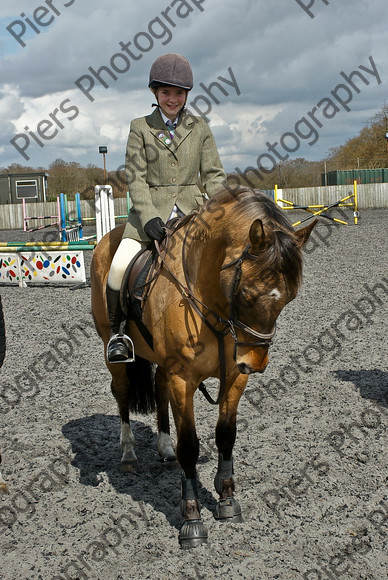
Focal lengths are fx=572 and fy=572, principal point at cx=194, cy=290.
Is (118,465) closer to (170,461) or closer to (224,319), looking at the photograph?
(170,461)

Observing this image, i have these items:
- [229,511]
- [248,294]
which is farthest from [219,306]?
[229,511]

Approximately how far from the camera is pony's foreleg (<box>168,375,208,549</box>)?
3.01 meters

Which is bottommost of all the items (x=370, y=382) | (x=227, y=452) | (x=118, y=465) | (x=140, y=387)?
Result: (x=118, y=465)

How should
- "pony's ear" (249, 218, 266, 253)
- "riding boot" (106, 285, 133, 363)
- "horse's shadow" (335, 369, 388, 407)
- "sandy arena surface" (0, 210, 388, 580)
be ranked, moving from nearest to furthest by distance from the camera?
"pony's ear" (249, 218, 266, 253), "sandy arena surface" (0, 210, 388, 580), "riding boot" (106, 285, 133, 363), "horse's shadow" (335, 369, 388, 407)

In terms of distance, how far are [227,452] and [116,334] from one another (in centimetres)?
104

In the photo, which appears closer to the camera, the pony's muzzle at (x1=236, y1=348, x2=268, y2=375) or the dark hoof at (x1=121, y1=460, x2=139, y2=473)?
the pony's muzzle at (x1=236, y1=348, x2=268, y2=375)

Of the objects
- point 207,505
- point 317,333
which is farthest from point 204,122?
point 317,333

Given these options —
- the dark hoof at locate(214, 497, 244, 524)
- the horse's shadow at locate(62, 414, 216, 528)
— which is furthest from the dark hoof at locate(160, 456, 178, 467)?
the dark hoof at locate(214, 497, 244, 524)

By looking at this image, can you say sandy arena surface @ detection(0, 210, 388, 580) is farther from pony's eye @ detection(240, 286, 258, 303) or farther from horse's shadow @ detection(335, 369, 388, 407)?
pony's eye @ detection(240, 286, 258, 303)

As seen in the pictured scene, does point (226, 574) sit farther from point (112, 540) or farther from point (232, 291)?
point (232, 291)

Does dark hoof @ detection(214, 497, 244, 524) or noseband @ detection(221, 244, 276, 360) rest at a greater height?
noseband @ detection(221, 244, 276, 360)

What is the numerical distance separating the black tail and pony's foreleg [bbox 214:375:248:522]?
3.09 feet

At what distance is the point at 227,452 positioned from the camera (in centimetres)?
336

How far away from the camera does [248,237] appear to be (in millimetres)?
2602
